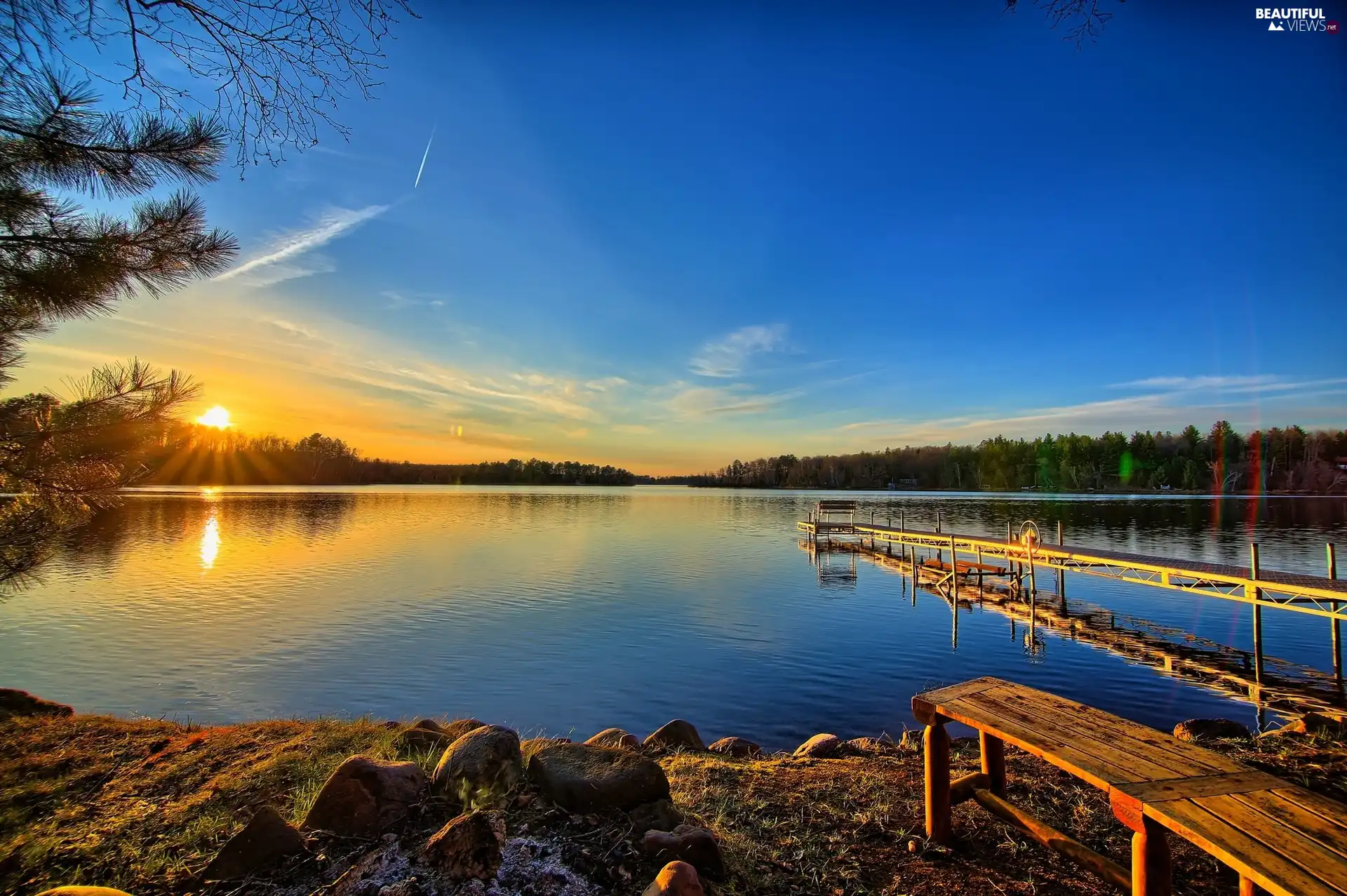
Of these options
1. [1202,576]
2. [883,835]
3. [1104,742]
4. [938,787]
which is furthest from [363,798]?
[1202,576]

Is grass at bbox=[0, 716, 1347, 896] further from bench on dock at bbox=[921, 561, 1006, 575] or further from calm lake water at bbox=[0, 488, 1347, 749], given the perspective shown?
bench on dock at bbox=[921, 561, 1006, 575]

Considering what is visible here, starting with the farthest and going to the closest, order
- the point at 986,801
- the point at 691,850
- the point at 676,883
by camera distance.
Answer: the point at 986,801
the point at 691,850
the point at 676,883

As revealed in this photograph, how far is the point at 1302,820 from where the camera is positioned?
2799 mm

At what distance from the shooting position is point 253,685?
1248cm

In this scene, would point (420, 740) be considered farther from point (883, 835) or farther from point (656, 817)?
point (883, 835)

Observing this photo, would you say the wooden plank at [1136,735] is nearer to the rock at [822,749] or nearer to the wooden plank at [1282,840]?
the wooden plank at [1282,840]

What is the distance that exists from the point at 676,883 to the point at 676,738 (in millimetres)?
5781

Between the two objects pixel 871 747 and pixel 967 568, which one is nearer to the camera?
pixel 871 747

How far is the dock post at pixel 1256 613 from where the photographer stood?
12.9m

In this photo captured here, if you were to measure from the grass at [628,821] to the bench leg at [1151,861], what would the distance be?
47.9 inches

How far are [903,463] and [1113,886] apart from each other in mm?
192427

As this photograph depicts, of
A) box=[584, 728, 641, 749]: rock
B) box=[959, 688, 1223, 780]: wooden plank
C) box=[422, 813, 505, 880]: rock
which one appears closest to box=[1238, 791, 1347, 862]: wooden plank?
box=[959, 688, 1223, 780]: wooden plank

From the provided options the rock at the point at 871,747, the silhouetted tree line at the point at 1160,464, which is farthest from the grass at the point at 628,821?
the silhouetted tree line at the point at 1160,464

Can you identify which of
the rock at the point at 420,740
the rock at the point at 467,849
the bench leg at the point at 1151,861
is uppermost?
the bench leg at the point at 1151,861
